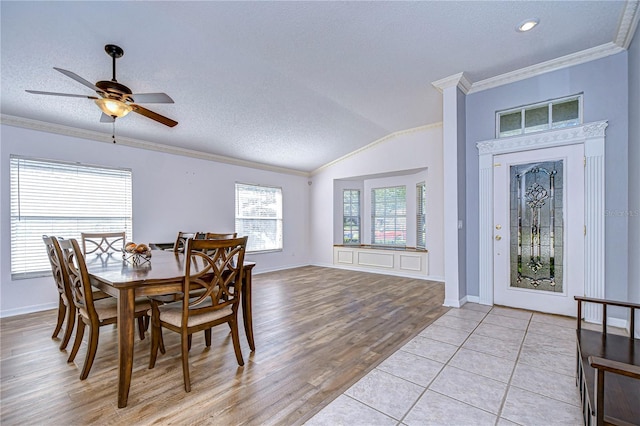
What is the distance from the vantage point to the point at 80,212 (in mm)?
4156

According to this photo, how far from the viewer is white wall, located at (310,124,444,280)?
5.56m

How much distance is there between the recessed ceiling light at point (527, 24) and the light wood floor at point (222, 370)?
3.21m

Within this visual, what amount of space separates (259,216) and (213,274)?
4.43 meters

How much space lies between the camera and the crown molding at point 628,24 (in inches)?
97.7

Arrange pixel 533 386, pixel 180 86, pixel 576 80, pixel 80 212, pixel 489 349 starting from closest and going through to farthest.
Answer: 1. pixel 533 386
2. pixel 489 349
3. pixel 576 80
4. pixel 180 86
5. pixel 80 212

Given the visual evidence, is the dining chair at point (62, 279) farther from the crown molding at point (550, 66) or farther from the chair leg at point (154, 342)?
the crown molding at point (550, 66)

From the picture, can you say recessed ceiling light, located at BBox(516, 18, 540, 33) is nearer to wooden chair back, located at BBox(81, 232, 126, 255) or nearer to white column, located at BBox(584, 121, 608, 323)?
white column, located at BBox(584, 121, 608, 323)

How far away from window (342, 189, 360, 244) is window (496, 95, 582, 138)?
3.96m

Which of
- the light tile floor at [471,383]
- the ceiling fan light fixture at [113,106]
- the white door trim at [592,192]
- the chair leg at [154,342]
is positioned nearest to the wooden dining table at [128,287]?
the chair leg at [154,342]

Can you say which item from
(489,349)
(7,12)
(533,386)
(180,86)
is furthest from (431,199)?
(7,12)

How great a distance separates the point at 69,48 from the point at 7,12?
0.43 m

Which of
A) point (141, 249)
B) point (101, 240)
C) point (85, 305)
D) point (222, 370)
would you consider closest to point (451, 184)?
point (222, 370)

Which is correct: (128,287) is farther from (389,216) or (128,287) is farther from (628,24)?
(389,216)

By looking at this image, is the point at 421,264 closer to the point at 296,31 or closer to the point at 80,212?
the point at 296,31
